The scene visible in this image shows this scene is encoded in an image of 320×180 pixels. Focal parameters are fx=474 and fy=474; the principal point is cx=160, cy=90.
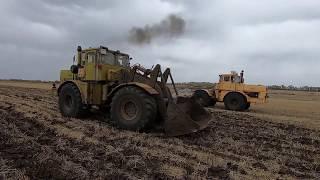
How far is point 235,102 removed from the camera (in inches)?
1051

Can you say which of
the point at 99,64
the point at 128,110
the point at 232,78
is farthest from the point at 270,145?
the point at 232,78

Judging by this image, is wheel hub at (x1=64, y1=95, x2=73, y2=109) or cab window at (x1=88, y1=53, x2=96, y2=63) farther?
wheel hub at (x1=64, y1=95, x2=73, y2=109)

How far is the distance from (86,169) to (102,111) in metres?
8.66

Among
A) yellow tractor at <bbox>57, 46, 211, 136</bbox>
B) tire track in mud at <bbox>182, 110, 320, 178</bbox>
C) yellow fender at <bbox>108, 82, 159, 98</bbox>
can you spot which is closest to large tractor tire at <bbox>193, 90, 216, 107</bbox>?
tire track in mud at <bbox>182, 110, 320, 178</bbox>

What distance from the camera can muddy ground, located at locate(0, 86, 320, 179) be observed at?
332 inches

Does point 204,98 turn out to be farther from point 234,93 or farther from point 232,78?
point 232,78

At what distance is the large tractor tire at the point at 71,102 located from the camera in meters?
16.1

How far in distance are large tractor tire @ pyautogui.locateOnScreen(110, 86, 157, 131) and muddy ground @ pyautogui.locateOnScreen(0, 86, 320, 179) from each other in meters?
0.40

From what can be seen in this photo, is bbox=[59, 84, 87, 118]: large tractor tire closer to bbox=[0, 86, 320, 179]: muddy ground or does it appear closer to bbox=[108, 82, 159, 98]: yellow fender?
bbox=[0, 86, 320, 179]: muddy ground

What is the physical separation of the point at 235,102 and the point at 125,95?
45.4 feet

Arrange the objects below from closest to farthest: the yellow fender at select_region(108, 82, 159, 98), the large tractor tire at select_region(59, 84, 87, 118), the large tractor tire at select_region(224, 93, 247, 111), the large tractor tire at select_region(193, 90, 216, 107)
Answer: the yellow fender at select_region(108, 82, 159, 98)
the large tractor tire at select_region(59, 84, 87, 118)
the large tractor tire at select_region(224, 93, 247, 111)
the large tractor tire at select_region(193, 90, 216, 107)

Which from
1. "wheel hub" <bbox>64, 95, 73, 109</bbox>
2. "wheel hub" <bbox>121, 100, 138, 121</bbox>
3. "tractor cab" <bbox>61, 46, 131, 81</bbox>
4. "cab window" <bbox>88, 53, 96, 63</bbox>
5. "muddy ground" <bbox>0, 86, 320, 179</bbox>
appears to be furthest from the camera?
"wheel hub" <bbox>64, 95, 73, 109</bbox>

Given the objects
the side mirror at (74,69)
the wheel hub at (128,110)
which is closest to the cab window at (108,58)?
the side mirror at (74,69)

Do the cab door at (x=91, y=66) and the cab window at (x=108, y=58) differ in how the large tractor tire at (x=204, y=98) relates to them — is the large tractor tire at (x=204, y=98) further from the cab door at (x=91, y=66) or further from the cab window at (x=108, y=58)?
the cab door at (x=91, y=66)
